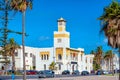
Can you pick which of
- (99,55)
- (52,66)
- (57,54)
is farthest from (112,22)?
(99,55)

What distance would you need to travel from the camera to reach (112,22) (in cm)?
3578

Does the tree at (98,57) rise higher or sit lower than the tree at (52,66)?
higher

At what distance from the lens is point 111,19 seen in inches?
1419

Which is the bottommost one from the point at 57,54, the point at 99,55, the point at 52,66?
the point at 52,66

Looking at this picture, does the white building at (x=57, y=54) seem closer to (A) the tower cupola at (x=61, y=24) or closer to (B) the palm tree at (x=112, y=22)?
(A) the tower cupola at (x=61, y=24)

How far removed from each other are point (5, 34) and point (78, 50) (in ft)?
179

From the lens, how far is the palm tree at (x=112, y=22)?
117 ft

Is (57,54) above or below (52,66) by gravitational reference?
above

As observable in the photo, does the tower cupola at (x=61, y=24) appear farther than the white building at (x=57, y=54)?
No

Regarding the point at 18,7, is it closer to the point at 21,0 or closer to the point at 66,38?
the point at 21,0

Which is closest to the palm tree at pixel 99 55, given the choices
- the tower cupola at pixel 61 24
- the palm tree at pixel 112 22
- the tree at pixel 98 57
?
the tree at pixel 98 57

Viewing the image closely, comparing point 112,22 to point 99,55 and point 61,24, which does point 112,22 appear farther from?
point 99,55

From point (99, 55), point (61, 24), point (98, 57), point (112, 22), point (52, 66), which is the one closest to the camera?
point (112, 22)

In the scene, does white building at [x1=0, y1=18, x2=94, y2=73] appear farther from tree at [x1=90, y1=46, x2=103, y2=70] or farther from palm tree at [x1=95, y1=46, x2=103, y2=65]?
palm tree at [x1=95, y1=46, x2=103, y2=65]
